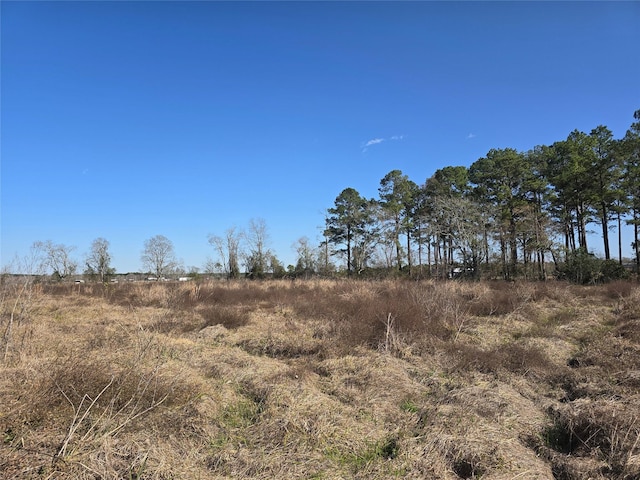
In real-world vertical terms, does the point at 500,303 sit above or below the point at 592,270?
below

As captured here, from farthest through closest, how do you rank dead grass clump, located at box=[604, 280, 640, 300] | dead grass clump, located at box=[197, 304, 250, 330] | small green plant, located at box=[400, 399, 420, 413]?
dead grass clump, located at box=[604, 280, 640, 300], dead grass clump, located at box=[197, 304, 250, 330], small green plant, located at box=[400, 399, 420, 413]

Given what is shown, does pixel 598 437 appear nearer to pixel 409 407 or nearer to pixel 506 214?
pixel 409 407

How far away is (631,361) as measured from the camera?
5.98m

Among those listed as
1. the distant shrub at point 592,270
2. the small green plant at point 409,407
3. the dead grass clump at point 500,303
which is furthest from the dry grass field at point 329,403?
the distant shrub at point 592,270

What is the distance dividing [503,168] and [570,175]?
516 centimetres

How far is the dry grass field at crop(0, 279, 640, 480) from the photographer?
3.20m

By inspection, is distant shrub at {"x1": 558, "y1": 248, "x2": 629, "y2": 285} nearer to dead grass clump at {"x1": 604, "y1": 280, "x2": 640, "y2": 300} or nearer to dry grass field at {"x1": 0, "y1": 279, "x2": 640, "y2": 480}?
dead grass clump at {"x1": 604, "y1": 280, "x2": 640, "y2": 300}

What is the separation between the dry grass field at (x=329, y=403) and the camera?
3.20 m

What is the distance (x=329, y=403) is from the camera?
15.3 feet

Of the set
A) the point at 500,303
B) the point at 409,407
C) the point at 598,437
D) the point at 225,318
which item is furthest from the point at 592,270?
the point at 409,407

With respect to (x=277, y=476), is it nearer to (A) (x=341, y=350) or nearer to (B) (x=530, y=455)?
(B) (x=530, y=455)

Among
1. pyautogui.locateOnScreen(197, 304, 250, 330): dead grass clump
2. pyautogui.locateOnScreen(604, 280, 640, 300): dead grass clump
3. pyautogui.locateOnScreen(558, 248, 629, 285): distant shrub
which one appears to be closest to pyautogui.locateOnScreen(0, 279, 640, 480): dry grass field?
pyautogui.locateOnScreen(197, 304, 250, 330): dead grass clump

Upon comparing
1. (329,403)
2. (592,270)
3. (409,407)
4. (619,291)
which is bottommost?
(409,407)

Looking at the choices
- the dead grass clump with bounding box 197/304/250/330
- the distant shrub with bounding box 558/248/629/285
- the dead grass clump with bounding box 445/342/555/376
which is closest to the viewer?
the dead grass clump with bounding box 445/342/555/376
